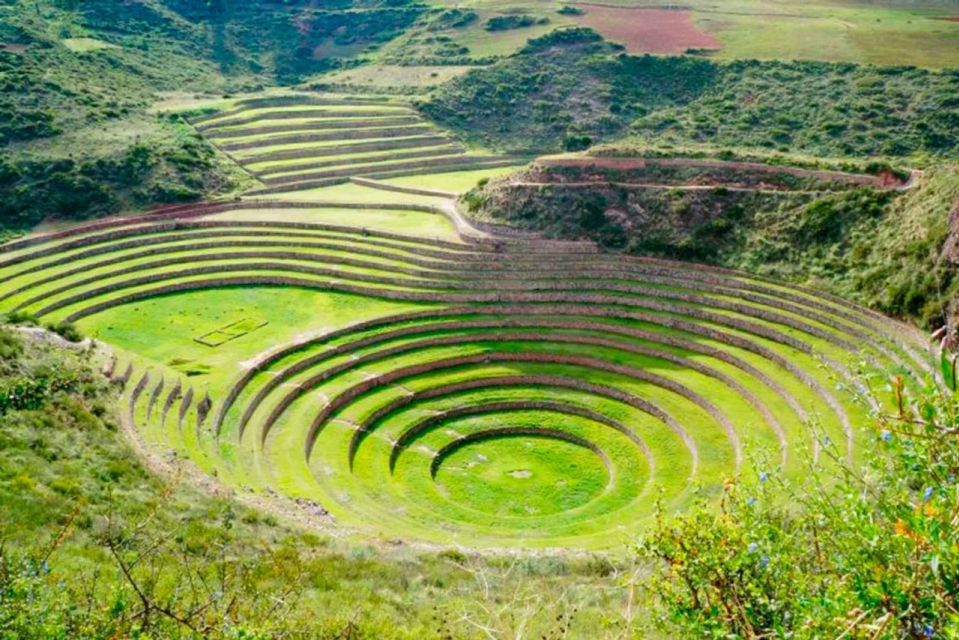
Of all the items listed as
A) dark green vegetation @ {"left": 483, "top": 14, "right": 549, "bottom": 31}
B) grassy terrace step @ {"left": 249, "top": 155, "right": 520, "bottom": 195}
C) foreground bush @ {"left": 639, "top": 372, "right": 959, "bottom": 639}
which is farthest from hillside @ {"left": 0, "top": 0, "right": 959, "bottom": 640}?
dark green vegetation @ {"left": 483, "top": 14, "right": 549, "bottom": 31}

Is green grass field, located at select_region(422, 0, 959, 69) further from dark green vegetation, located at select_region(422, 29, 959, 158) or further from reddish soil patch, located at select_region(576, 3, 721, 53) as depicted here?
dark green vegetation, located at select_region(422, 29, 959, 158)

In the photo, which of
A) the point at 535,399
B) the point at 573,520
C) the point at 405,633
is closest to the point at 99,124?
the point at 535,399

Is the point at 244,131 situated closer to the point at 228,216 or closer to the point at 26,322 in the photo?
the point at 228,216

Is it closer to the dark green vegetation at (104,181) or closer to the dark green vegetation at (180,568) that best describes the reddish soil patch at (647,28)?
the dark green vegetation at (104,181)

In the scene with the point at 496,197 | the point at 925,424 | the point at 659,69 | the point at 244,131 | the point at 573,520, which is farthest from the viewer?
the point at 659,69

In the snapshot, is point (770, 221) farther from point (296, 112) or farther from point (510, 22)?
point (510, 22)

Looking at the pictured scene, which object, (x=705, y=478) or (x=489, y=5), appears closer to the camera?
(x=705, y=478)

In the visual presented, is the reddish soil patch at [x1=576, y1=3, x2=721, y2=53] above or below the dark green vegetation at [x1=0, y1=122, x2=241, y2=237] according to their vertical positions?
above
